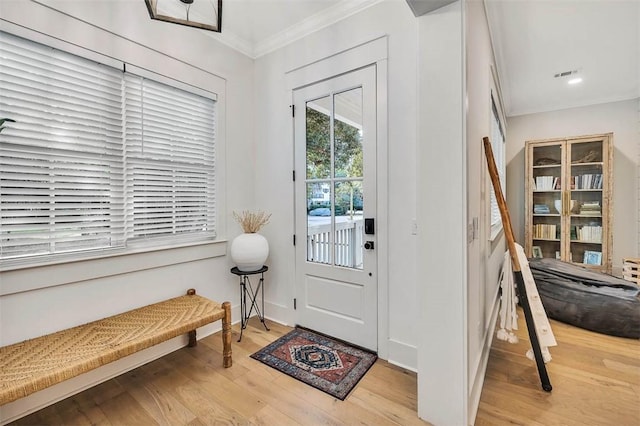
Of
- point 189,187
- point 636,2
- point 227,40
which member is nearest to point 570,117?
point 636,2

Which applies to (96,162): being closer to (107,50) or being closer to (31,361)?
(107,50)

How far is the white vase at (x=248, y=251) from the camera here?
2477 mm

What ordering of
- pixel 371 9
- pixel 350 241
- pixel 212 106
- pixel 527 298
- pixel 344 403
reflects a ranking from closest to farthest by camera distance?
1. pixel 344 403
2. pixel 527 298
3. pixel 371 9
4. pixel 350 241
5. pixel 212 106

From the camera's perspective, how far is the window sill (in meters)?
1.58

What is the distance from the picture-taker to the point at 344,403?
1.69 m

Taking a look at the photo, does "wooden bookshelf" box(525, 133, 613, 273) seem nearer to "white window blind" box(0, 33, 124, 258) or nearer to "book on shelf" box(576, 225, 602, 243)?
"book on shelf" box(576, 225, 602, 243)

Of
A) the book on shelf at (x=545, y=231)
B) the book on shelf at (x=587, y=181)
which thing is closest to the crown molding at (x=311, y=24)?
the book on shelf at (x=587, y=181)

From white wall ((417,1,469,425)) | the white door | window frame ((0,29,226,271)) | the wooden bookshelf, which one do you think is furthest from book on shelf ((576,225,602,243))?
window frame ((0,29,226,271))

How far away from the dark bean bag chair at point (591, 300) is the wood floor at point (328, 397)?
0.30 m

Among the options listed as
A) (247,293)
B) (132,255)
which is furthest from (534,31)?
(132,255)

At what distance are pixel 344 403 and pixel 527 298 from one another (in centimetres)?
137

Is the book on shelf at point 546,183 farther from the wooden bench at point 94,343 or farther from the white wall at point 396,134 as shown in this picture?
the wooden bench at point 94,343

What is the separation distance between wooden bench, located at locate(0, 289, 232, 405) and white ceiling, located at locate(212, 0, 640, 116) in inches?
95.7

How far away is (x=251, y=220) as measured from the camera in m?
2.64
